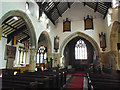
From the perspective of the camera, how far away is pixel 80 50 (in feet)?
56.0

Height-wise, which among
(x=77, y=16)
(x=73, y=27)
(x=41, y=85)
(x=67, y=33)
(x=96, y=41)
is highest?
(x=77, y=16)

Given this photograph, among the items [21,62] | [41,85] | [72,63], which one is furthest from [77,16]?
[41,85]

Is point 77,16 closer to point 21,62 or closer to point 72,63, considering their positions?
point 72,63

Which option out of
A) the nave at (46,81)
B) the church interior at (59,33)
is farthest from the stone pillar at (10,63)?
the nave at (46,81)

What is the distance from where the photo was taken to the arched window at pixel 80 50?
16.9m

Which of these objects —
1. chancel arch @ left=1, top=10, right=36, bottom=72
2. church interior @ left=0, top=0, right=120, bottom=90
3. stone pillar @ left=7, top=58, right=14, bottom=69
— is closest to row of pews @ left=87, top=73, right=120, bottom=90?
chancel arch @ left=1, top=10, right=36, bottom=72

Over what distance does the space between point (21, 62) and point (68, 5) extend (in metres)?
9.87

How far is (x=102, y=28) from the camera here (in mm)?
11172

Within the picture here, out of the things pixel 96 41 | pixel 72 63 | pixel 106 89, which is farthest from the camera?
pixel 72 63

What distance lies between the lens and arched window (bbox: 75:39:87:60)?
16.9 meters

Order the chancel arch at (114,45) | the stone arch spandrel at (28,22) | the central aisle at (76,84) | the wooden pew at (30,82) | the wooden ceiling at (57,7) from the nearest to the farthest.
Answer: the wooden pew at (30,82)
the central aisle at (76,84)
the stone arch spandrel at (28,22)
the chancel arch at (114,45)
the wooden ceiling at (57,7)

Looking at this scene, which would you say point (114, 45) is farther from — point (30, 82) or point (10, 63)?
point (10, 63)

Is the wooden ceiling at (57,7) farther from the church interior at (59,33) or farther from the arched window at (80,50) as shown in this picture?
the arched window at (80,50)

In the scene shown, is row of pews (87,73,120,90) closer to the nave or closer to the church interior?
the nave
